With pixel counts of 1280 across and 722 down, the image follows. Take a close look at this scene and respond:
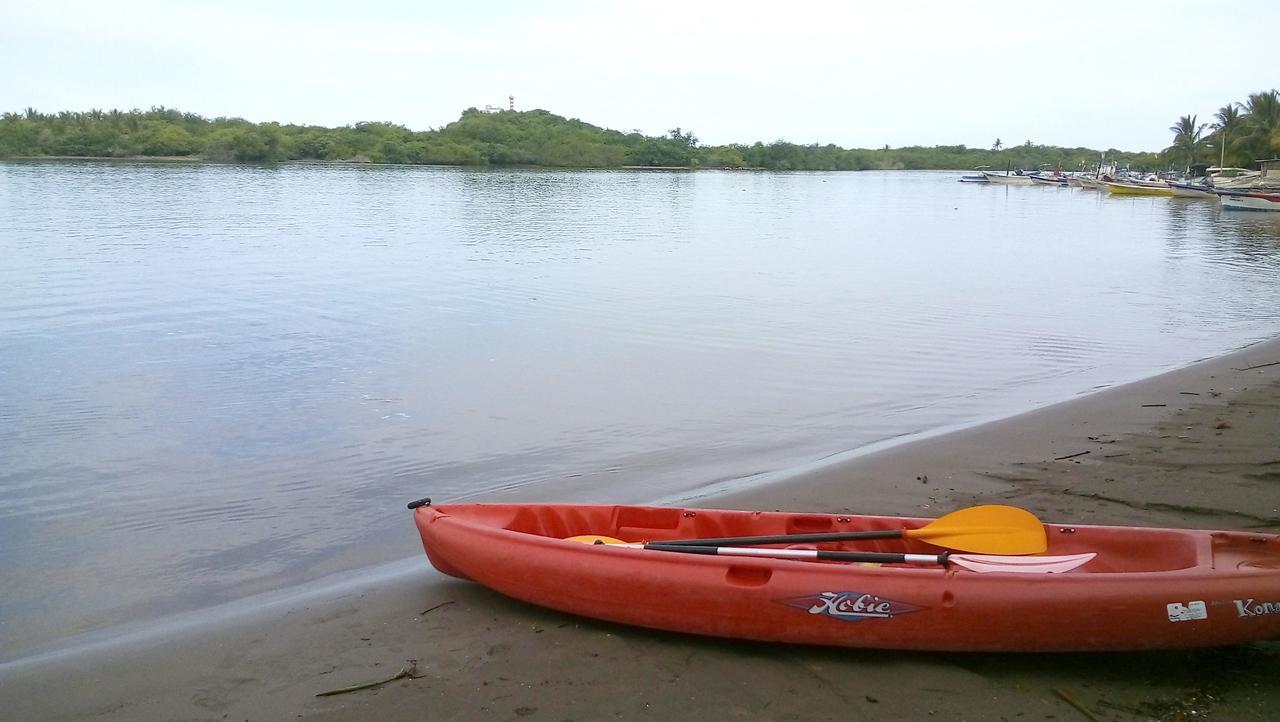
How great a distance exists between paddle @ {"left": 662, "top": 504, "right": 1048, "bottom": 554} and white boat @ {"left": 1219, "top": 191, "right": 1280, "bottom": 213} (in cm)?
4980

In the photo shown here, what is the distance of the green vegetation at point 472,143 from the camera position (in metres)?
88.9

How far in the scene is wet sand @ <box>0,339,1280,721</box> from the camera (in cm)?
418

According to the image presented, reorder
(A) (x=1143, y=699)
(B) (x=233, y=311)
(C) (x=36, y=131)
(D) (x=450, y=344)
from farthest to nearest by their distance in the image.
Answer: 1. (C) (x=36, y=131)
2. (B) (x=233, y=311)
3. (D) (x=450, y=344)
4. (A) (x=1143, y=699)

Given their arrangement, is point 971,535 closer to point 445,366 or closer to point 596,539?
point 596,539

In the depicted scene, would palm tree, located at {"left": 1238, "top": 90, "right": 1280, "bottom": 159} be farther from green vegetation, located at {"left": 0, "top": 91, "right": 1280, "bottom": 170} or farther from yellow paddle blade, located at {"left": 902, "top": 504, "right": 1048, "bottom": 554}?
yellow paddle blade, located at {"left": 902, "top": 504, "right": 1048, "bottom": 554}

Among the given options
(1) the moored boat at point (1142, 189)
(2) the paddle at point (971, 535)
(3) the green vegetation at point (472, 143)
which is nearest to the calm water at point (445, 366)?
(2) the paddle at point (971, 535)

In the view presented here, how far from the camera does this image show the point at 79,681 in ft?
15.8

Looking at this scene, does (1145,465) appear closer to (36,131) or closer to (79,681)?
(79,681)

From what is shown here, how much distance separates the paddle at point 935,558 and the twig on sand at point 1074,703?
0.60 meters

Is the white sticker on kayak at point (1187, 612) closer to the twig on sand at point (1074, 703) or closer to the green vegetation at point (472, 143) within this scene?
the twig on sand at point (1074, 703)

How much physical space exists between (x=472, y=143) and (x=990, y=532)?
4690 inches

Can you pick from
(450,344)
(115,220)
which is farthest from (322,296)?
(115,220)

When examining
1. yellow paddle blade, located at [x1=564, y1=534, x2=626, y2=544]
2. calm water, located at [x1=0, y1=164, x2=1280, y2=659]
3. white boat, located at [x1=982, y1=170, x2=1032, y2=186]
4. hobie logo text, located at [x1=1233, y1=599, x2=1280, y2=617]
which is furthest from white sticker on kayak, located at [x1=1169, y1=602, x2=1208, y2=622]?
white boat, located at [x1=982, y1=170, x2=1032, y2=186]

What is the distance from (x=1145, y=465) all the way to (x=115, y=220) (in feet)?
110
